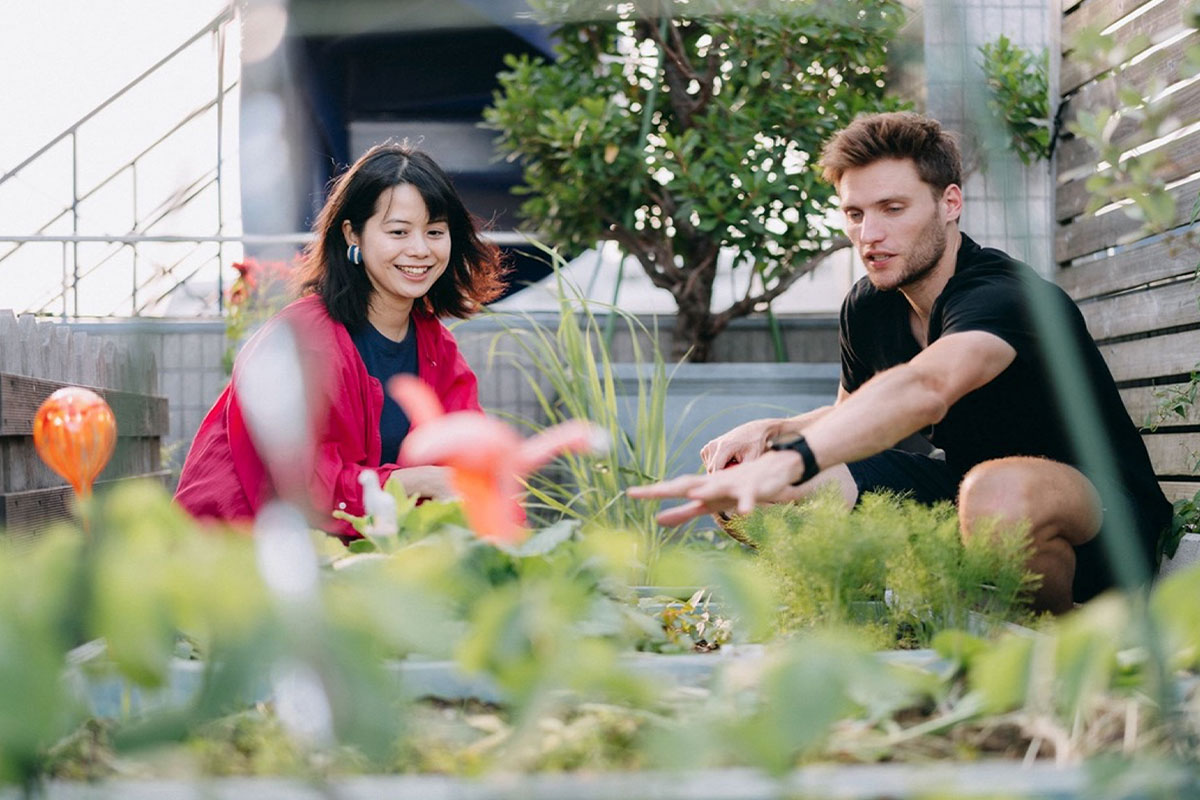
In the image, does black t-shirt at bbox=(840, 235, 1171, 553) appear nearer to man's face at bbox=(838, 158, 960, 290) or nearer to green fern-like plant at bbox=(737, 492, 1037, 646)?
man's face at bbox=(838, 158, 960, 290)

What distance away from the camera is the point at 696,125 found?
13.2ft

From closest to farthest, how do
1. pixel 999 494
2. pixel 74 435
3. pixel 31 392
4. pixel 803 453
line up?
pixel 803 453 < pixel 74 435 < pixel 999 494 < pixel 31 392

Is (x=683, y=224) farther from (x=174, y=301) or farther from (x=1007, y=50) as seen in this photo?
(x=174, y=301)

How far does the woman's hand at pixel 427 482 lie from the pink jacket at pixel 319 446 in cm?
12

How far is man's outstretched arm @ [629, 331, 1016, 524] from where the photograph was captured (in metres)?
1.01

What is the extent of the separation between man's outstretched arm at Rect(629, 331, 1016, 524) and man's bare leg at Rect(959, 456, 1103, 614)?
7.7 inches

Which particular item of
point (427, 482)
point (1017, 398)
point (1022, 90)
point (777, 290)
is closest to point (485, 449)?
point (427, 482)

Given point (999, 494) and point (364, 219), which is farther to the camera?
point (364, 219)

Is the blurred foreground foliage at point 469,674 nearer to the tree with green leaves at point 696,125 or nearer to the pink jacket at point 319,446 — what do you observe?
the pink jacket at point 319,446

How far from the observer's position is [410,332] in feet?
8.01

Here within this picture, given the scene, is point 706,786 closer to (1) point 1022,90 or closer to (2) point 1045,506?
(2) point 1045,506

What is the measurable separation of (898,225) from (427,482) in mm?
1077

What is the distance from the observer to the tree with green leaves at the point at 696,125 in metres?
3.76

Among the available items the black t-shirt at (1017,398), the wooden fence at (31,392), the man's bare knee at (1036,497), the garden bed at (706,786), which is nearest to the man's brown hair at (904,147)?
the black t-shirt at (1017,398)
